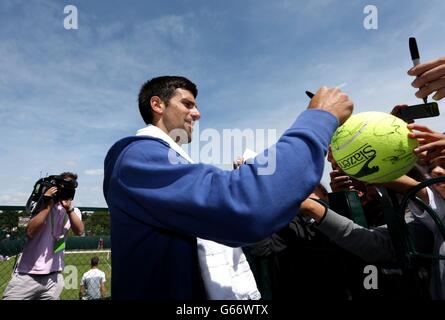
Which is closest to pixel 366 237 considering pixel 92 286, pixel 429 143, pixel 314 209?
pixel 314 209

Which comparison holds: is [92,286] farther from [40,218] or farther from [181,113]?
[181,113]

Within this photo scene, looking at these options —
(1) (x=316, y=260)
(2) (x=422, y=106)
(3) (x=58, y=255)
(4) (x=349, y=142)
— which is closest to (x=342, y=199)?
(1) (x=316, y=260)

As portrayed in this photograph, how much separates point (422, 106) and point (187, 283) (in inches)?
56.4

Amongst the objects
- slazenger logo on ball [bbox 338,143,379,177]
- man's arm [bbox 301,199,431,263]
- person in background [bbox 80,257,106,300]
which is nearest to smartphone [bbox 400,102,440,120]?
slazenger logo on ball [bbox 338,143,379,177]

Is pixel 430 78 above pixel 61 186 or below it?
below

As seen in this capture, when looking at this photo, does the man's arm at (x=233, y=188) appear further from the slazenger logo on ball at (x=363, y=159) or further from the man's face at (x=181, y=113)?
the man's face at (x=181, y=113)

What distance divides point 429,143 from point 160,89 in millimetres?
1651

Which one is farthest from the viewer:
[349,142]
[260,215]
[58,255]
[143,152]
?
[58,255]

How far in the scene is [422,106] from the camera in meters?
1.65

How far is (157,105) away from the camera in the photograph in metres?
2.15

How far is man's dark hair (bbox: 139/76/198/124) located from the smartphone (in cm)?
136

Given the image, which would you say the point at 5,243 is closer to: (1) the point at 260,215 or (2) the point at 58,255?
(2) the point at 58,255

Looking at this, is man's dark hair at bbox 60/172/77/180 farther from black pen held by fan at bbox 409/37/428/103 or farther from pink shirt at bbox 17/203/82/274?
black pen held by fan at bbox 409/37/428/103

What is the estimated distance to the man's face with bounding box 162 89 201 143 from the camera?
6.82ft
